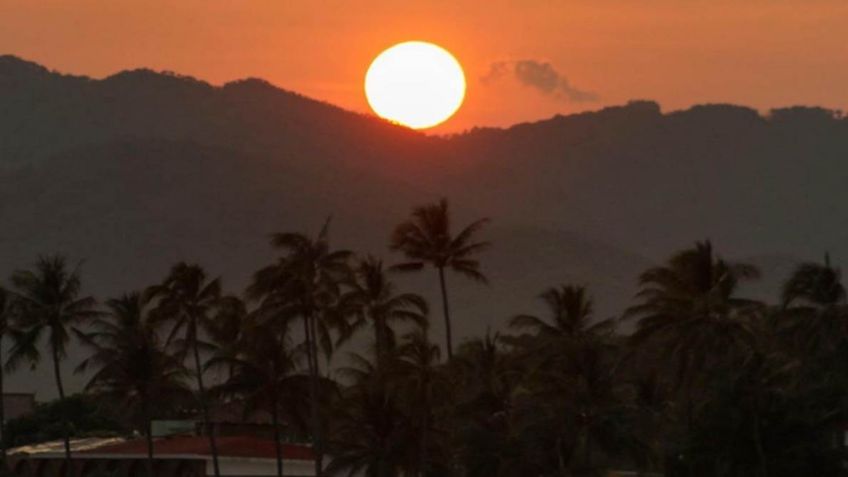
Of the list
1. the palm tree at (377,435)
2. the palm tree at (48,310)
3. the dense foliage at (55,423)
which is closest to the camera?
the palm tree at (377,435)

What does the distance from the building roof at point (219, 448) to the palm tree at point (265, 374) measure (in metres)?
7.09

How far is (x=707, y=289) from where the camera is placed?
107 m

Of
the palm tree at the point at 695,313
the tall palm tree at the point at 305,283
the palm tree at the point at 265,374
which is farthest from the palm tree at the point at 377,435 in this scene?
the palm tree at the point at 695,313

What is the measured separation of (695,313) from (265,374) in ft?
79.2

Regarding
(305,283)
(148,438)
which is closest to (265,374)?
(148,438)

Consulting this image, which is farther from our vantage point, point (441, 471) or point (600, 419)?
point (441, 471)

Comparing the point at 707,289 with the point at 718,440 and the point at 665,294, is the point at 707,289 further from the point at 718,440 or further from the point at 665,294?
the point at 718,440

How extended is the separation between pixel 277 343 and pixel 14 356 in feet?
66.8

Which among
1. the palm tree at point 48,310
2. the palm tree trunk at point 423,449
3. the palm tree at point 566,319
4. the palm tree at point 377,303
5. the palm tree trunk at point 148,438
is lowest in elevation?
the palm tree trunk at point 423,449

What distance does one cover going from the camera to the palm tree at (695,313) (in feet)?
346

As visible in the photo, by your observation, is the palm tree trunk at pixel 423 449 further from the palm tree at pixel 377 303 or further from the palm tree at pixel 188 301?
the palm tree at pixel 188 301

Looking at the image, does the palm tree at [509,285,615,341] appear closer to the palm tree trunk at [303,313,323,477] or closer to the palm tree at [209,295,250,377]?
the palm tree trunk at [303,313,323,477]

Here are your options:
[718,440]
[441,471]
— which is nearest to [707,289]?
[718,440]

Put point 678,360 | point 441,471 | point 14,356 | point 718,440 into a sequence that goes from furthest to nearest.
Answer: point 14,356
point 441,471
point 678,360
point 718,440
